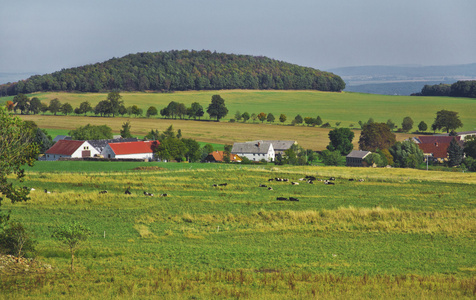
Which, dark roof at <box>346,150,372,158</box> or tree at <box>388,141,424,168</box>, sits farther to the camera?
dark roof at <box>346,150,372,158</box>

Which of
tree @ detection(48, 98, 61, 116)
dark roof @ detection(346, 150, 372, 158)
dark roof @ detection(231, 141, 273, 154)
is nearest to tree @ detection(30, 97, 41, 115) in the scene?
tree @ detection(48, 98, 61, 116)

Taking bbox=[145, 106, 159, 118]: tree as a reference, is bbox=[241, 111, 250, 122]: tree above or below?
below

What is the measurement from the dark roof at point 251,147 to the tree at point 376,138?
1964 centimetres

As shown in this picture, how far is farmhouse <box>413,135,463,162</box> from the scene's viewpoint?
102688mm

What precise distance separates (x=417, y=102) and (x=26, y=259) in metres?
173

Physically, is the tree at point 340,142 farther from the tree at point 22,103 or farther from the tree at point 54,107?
the tree at point 22,103

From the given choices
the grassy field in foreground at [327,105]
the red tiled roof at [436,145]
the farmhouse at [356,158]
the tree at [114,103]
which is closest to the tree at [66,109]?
the grassy field in foreground at [327,105]

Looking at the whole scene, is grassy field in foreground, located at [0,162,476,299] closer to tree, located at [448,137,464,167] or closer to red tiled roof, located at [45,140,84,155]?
red tiled roof, located at [45,140,84,155]

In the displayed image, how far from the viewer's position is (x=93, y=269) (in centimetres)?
2144

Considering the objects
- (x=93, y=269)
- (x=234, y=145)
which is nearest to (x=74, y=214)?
(x=93, y=269)

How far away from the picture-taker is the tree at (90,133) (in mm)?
102812

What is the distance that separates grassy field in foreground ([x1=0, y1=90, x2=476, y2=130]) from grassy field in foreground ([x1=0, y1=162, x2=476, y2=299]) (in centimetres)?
9643

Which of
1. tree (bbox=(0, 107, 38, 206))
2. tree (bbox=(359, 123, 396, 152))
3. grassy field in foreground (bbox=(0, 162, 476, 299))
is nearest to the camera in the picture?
grassy field in foreground (bbox=(0, 162, 476, 299))

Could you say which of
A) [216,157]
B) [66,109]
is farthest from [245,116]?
[216,157]
